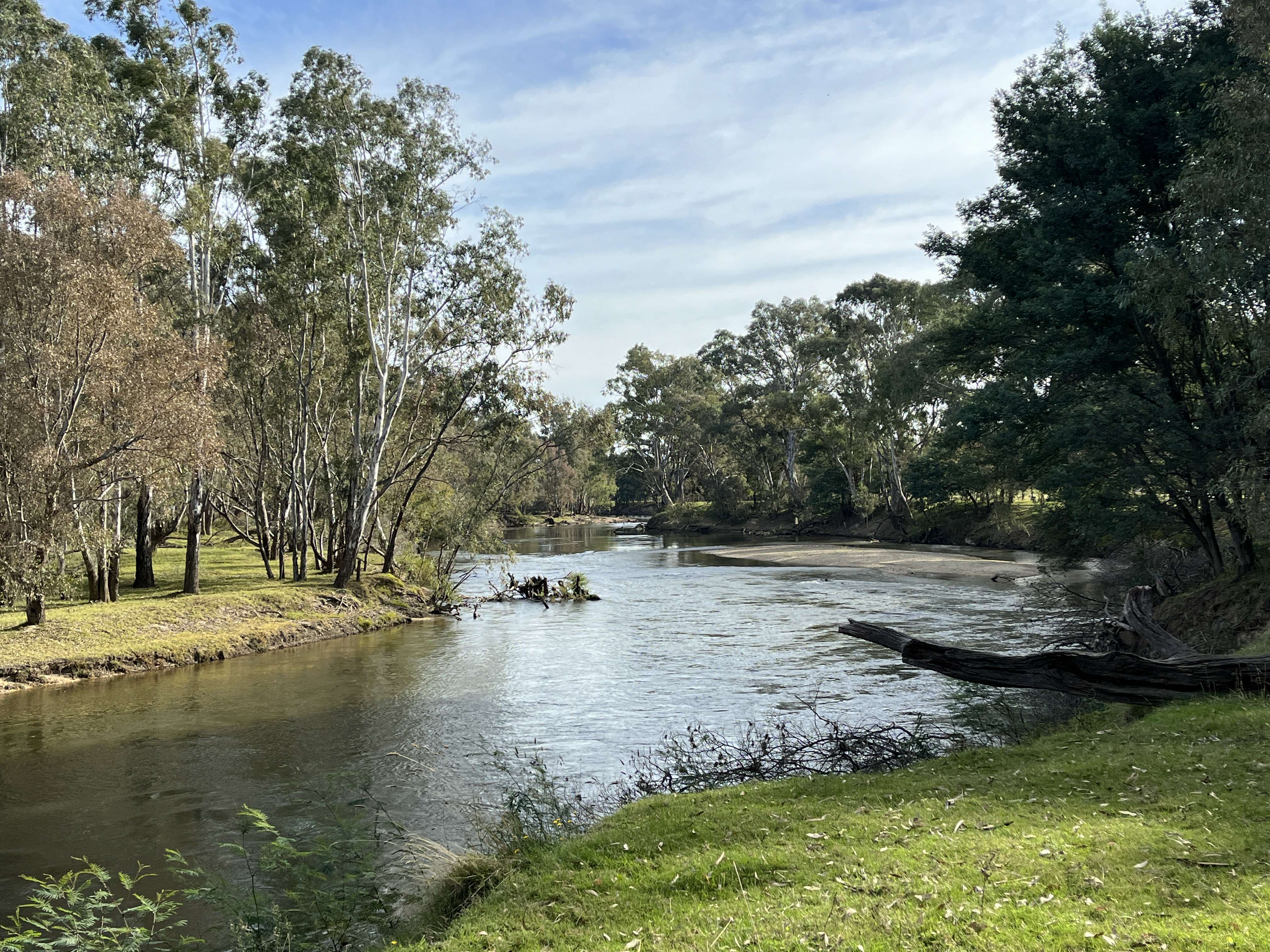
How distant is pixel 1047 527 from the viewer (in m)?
24.5

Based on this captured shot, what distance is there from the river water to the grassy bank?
0.61 meters

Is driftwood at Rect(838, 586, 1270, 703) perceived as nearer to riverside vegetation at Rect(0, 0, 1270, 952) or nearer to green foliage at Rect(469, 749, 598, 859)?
riverside vegetation at Rect(0, 0, 1270, 952)

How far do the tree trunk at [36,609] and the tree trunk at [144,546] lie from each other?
7.50 m

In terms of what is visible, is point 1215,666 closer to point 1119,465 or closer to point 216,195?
point 1119,465

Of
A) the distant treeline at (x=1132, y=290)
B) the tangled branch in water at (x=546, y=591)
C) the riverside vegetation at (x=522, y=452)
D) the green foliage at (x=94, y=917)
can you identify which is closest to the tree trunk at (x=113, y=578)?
the riverside vegetation at (x=522, y=452)

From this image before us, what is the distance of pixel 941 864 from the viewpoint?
5.95m

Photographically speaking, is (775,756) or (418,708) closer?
(775,756)

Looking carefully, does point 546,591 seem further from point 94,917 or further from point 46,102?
point 94,917

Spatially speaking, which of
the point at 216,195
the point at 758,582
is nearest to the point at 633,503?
the point at 758,582

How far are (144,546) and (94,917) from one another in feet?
79.5

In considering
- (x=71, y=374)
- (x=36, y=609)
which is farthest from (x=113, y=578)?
(x=71, y=374)

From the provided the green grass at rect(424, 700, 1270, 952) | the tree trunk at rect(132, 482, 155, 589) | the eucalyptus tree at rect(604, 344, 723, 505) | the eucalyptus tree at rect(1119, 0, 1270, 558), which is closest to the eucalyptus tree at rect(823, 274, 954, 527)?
the eucalyptus tree at rect(604, 344, 723, 505)

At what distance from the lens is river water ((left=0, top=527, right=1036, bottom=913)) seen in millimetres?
10445

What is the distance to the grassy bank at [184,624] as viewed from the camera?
703 inches
